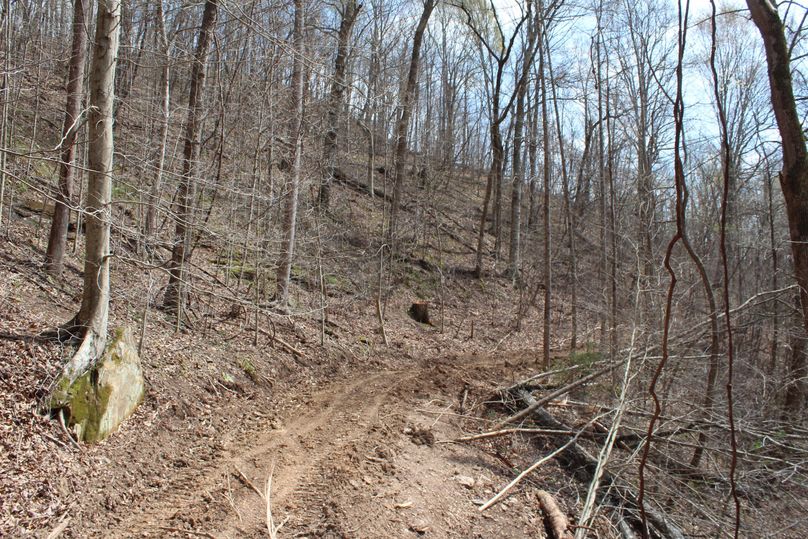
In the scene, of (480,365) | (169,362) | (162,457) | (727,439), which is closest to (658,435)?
(727,439)

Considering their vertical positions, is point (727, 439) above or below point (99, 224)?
below

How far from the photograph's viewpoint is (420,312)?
15.8 metres

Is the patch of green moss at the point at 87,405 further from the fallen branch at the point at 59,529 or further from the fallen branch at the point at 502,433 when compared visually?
the fallen branch at the point at 502,433

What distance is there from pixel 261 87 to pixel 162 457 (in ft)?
24.0

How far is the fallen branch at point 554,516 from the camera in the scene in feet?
18.0

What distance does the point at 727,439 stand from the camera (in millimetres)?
6957

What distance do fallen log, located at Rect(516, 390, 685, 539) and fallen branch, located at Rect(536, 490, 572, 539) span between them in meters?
0.52

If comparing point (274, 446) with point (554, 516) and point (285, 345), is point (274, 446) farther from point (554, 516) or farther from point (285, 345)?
point (285, 345)

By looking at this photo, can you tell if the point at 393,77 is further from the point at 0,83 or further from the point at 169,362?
the point at 169,362

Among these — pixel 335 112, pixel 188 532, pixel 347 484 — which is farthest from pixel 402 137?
pixel 188 532

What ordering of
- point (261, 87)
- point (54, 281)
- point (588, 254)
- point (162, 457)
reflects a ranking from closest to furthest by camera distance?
point (162, 457), point (54, 281), point (261, 87), point (588, 254)

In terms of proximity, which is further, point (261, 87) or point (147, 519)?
point (261, 87)

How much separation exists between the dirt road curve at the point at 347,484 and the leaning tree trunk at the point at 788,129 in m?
3.79

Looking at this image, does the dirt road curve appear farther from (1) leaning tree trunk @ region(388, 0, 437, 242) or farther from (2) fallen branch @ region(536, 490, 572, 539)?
(1) leaning tree trunk @ region(388, 0, 437, 242)
